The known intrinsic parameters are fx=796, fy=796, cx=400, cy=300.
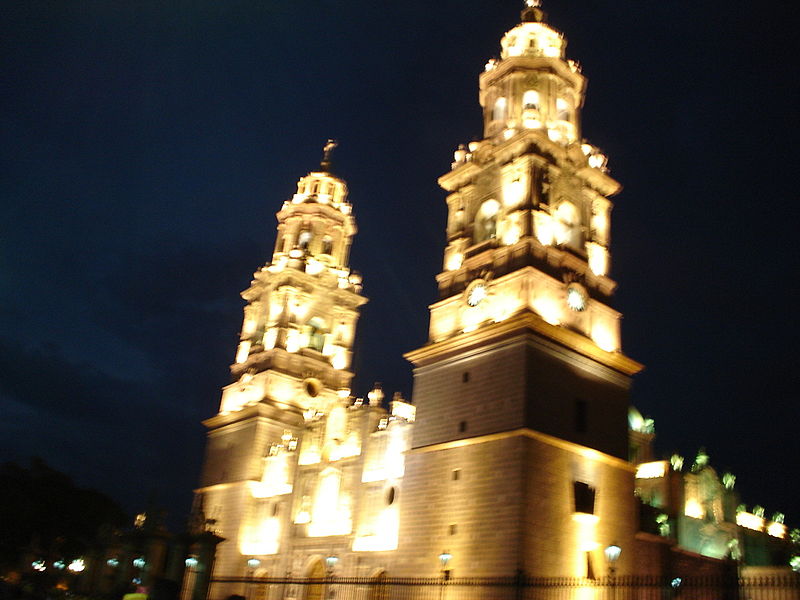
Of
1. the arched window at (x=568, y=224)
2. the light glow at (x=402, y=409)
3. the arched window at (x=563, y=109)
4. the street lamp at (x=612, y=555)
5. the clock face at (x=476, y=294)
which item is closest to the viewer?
the street lamp at (x=612, y=555)

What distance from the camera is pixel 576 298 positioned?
3831cm

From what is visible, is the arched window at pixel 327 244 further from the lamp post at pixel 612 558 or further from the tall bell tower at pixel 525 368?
the lamp post at pixel 612 558

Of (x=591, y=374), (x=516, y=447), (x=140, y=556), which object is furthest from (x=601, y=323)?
(x=140, y=556)

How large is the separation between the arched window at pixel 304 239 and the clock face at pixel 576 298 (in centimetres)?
2638

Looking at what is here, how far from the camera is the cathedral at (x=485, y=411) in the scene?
33.4 metres

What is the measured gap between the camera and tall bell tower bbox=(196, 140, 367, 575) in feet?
159

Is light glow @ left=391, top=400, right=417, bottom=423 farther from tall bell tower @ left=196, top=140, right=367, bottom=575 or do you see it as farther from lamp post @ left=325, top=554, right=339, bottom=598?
lamp post @ left=325, top=554, right=339, bottom=598

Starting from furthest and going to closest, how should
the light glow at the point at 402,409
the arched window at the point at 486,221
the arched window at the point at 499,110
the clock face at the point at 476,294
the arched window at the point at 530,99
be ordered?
the arched window at the point at 499,110 < the arched window at the point at 530,99 < the light glow at the point at 402,409 < the arched window at the point at 486,221 < the clock face at the point at 476,294

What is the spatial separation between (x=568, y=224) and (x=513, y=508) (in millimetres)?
16351

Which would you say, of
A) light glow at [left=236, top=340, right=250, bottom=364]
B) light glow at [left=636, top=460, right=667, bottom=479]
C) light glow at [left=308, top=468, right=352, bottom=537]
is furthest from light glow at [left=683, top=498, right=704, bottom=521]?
light glow at [left=236, top=340, right=250, bottom=364]

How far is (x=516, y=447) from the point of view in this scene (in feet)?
107

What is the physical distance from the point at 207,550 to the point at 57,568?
779 inches

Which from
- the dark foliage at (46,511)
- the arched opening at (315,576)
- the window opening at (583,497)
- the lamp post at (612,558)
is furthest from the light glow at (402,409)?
the dark foliage at (46,511)

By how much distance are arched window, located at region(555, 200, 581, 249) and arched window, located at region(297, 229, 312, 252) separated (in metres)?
23.6
